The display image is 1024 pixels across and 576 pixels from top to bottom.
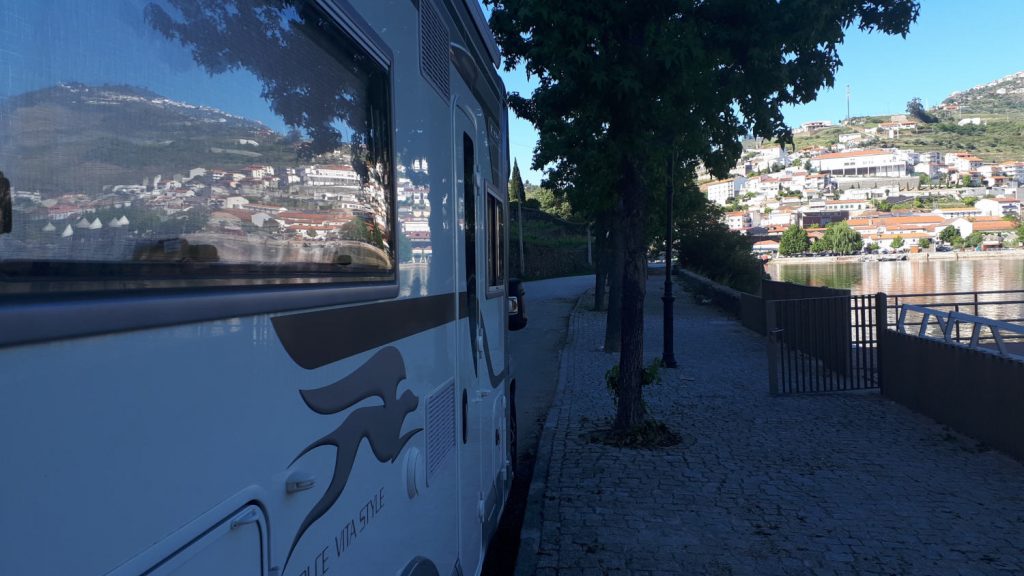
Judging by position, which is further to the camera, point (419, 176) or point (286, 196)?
point (419, 176)

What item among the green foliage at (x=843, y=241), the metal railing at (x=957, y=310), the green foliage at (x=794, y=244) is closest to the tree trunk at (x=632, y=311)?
the metal railing at (x=957, y=310)

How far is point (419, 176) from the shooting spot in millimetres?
3221

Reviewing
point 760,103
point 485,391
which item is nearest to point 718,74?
point 760,103

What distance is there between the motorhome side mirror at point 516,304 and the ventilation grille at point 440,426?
282 cm

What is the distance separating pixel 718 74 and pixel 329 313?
7.56 metres

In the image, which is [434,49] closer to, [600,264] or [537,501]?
[537,501]

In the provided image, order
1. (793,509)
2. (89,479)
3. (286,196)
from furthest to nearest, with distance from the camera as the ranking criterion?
1. (793,509)
2. (286,196)
3. (89,479)

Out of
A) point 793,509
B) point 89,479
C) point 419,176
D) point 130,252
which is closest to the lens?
point 89,479

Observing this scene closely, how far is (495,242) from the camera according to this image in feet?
18.2

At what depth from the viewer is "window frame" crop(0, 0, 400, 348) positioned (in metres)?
1.08

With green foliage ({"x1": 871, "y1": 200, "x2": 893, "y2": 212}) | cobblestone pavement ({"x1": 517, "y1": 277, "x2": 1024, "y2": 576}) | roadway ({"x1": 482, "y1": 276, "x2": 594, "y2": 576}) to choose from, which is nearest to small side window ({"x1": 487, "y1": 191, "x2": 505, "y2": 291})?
cobblestone pavement ({"x1": 517, "y1": 277, "x2": 1024, "y2": 576})

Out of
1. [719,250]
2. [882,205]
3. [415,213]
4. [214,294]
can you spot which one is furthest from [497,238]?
[882,205]

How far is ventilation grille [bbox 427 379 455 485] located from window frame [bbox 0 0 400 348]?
3.06 feet

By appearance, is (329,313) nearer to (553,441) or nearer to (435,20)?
(435,20)
